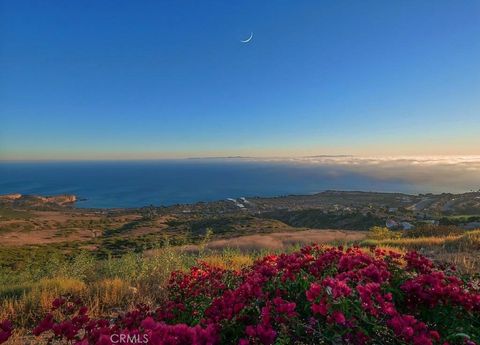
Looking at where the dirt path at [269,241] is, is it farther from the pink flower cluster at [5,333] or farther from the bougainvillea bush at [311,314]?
the pink flower cluster at [5,333]

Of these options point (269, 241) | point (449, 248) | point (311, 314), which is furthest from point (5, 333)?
point (269, 241)

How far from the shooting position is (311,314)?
281 centimetres

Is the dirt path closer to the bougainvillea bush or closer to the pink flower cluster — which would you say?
the bougainvillea bush

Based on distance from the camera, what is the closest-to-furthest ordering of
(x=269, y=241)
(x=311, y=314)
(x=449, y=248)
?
(x=311, y=314), (x=449, y=248), (x=269, y=241)

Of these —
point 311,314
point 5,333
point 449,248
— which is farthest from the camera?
point 449,248

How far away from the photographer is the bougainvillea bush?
218cm

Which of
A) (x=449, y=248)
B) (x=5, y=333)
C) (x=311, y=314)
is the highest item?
(x=5, y=333)

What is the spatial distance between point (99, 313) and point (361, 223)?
45141 mm

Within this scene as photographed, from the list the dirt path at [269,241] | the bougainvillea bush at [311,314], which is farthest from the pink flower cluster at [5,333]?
the dirt path at [269,241]

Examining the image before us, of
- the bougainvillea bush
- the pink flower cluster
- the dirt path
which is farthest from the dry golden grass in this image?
the pink flower cluster

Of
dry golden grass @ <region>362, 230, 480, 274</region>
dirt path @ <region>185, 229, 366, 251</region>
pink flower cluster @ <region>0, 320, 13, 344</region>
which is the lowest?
dirt path @ <region>185, 229, 366, 251</region>

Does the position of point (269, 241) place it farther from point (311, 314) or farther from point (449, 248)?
point (311, 314)

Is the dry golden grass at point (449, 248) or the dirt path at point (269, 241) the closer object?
the dry golden grass at point (449, 248)

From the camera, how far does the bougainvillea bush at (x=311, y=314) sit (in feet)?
7.14
